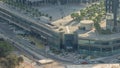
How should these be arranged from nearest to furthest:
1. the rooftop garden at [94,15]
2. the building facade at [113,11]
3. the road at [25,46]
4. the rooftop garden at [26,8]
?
the road at [25,46], the rooftop garden at [94,15], the building facade at [113,11], the rooftop garden at [26,8]

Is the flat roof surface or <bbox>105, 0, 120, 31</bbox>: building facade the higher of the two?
<bbox>105, 0, 120, 31</bbox>: building facade

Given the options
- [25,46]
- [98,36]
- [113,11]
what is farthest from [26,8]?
[98,36]

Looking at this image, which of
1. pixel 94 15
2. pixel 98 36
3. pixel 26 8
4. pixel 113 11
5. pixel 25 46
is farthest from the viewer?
pixel 26 8

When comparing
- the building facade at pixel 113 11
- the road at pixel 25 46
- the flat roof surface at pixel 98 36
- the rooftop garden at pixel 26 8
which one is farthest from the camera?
the rooftop garden at pixel 26 8

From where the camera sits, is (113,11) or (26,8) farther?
(26,8)

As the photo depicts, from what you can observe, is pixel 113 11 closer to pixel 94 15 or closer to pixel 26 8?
pixel 94 15

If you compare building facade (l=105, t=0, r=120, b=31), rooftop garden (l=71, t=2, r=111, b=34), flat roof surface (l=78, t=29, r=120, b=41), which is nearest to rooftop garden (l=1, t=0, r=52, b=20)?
rooftop garden (l=71, t=2, r=111, b=34)

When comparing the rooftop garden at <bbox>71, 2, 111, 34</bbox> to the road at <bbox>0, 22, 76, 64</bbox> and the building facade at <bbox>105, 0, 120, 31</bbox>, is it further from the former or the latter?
the road at <bbox>0, 22, 76, 64</bbox>

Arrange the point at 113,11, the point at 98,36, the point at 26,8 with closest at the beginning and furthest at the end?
the point at 98,36 < the point at 113,11 < the point at 26,8

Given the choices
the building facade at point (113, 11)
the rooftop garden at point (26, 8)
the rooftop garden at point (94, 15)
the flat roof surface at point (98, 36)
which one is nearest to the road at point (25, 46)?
the rooftop garden at point (26, 8)

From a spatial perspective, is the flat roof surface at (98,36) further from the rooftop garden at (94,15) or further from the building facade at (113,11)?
the building facade at (113,11)

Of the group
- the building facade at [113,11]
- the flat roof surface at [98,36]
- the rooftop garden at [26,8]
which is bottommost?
the flat roof surface at [98,36]

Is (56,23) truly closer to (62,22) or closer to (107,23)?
(62,22)

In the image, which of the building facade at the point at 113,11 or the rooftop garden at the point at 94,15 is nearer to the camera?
the rooftop garden at the point at 94,15
